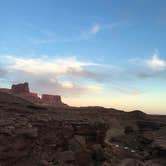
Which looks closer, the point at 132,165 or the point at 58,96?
the point at 132,165

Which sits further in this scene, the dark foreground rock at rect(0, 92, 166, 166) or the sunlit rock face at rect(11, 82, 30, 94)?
the sunlit rock face at rect(11, 82, 30, 94)

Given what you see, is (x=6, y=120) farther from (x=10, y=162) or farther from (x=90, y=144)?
(x=90, y=144)

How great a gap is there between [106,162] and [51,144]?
4.43 meters

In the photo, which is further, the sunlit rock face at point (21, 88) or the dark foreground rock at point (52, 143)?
the sunlit rock face at point (21, 88)

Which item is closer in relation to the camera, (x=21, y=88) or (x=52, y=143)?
(x=52, y=143)

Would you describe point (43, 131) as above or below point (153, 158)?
above

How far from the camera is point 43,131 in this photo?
21516 millimetres

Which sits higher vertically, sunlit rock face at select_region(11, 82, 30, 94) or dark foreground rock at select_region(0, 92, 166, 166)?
sunlit rock face at select_region(11, 82, 30, 94)

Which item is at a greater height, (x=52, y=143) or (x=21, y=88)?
(x=21, y=88)

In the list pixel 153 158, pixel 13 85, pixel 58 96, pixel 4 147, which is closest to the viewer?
pixel 4 147

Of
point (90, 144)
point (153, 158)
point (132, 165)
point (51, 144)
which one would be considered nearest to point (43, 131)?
point (51, 144)

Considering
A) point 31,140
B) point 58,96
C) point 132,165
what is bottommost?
point 132,165

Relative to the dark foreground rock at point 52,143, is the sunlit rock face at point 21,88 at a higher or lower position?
higher

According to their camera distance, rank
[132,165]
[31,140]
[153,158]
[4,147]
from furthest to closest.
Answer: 1. [153,158]
2. [132,165]
3. [31,140]
4. [4,147]
